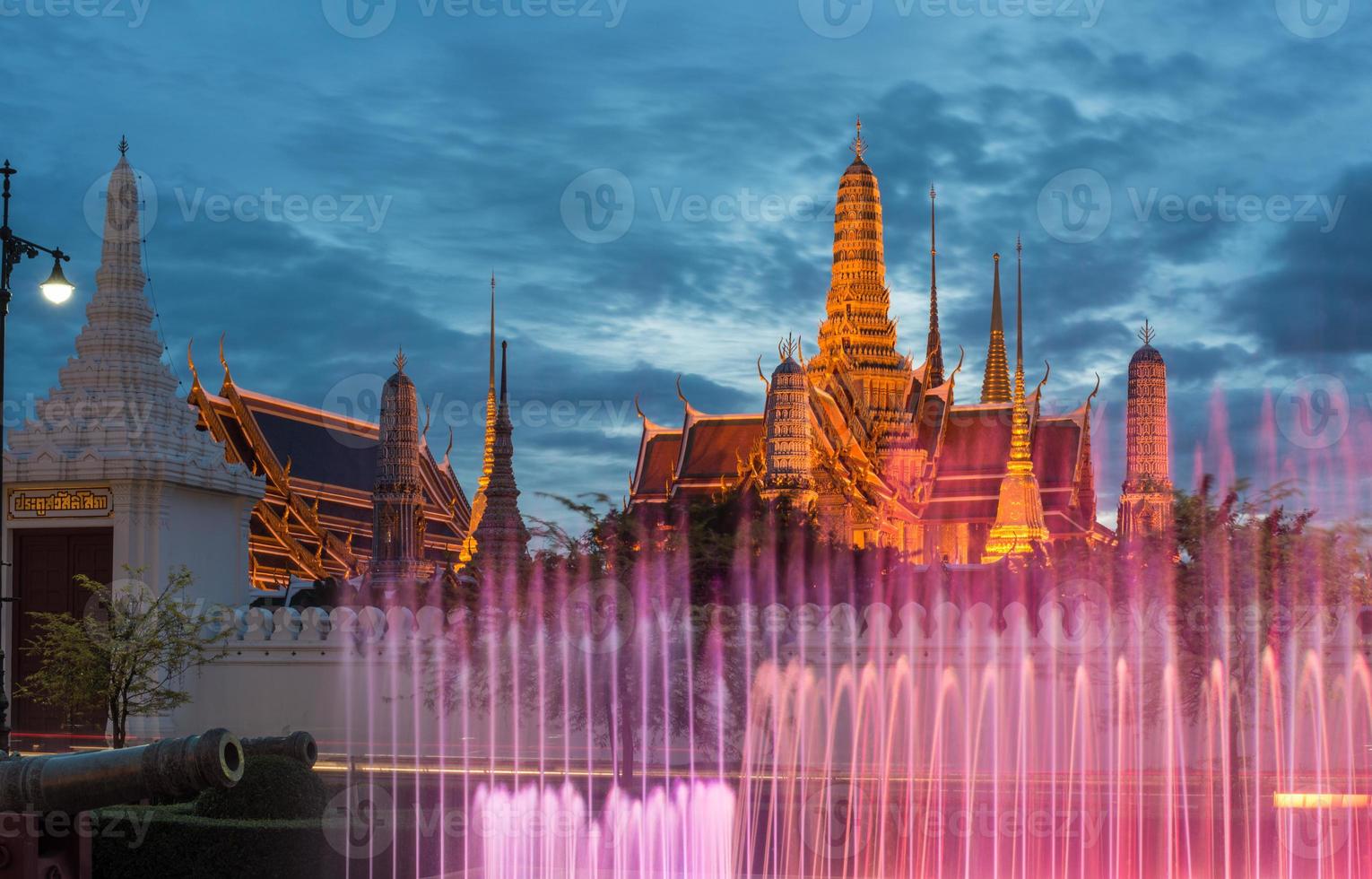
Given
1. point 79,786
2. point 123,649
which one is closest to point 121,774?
point 79,786

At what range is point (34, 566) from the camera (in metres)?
27.7

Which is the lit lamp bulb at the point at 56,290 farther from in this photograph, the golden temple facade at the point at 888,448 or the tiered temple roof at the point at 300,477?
the golden temple facade at the point at 888,448

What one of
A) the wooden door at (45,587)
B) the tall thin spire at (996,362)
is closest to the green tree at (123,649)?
the wooden door at (45,587)

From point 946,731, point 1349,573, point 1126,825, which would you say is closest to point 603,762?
point 946,731

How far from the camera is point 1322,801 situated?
67.1 ft

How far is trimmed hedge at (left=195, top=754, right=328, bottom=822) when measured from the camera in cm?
1508

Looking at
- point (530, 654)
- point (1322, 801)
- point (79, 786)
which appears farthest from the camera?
point (530, 654)

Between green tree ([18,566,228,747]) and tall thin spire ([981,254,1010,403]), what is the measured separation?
63.4 meters

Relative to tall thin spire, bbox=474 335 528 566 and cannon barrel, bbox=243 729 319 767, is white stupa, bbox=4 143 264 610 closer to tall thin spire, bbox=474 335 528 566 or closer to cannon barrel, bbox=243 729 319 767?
cannon barrel, bbox=243 729 319 767

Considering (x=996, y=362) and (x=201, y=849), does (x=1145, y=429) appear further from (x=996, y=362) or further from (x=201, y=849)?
(x=201, y=849)

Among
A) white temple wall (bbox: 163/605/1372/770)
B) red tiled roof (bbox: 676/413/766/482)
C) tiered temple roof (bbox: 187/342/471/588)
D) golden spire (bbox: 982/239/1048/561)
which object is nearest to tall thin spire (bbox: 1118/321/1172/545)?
golden spire (bbox: 982/239/1048/561)

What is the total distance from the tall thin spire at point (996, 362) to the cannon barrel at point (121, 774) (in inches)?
3104

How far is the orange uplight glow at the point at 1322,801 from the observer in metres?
20.3

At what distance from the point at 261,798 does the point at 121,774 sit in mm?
5247
